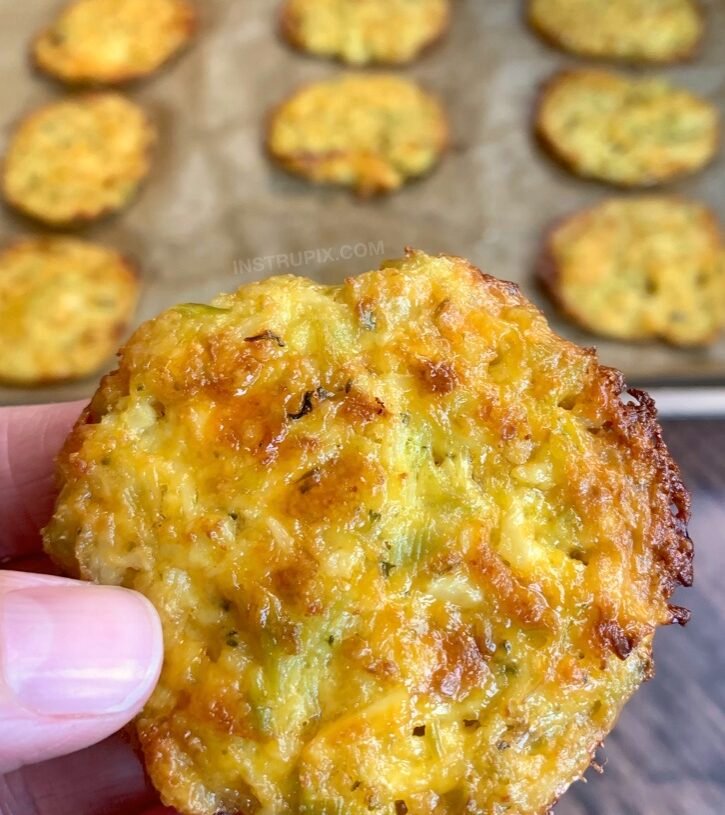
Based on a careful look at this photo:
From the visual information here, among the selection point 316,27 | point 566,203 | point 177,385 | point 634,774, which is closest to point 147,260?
point 316,27

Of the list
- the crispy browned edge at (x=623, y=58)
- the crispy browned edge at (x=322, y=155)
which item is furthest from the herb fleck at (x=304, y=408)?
the crispy browned edge at (x=623, y=58)

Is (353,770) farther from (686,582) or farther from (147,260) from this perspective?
(147,260)

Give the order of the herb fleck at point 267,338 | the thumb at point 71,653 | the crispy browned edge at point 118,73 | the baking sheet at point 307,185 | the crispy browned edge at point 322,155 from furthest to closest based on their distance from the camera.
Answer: the crispy browned edge at point 118,73, the crispy browned edge at point 322,155, the baking sheet at point 307,185, the herb fleck at point 267,338, the thumb at point 71,653

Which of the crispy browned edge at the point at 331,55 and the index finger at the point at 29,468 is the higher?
the crispy browned edge at the point at 331,55

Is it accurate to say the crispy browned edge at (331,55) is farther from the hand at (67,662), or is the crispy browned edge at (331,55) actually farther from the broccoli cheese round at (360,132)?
the hand at (67,662)

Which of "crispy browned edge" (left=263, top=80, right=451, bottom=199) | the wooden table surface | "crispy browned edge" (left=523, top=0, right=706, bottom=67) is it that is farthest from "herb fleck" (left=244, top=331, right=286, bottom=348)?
"crispy browned edge" (left=523, top=0, right=706, bottom=67)

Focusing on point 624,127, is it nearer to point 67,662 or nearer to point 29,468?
point 29,468

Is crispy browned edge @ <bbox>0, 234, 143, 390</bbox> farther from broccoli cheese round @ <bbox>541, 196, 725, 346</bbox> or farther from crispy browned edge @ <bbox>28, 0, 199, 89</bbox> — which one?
broccoli cheese round @ <bbox>541, 196, 725, 346</bbox>
